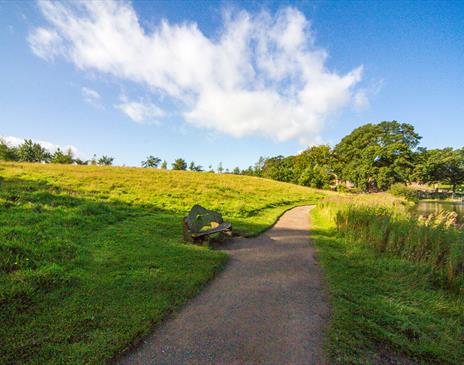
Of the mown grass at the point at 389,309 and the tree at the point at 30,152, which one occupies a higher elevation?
the tree at the point at 30,152

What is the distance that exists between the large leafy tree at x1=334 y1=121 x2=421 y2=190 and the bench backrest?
4239cm

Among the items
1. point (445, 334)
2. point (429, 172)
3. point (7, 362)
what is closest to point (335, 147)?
point (429, 172)

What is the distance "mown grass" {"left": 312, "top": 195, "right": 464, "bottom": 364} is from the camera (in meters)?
2.83

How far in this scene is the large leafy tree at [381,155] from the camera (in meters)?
37.9

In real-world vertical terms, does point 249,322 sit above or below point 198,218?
below

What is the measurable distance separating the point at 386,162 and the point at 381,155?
2.44m

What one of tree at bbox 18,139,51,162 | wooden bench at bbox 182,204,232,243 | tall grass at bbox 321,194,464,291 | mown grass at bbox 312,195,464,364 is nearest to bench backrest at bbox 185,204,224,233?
wooden bench at bbox 182,204,232,243

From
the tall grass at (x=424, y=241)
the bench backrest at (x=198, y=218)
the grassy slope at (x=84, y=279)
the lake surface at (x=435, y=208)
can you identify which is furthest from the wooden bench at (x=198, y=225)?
the lake surface at (x=435, y=208)

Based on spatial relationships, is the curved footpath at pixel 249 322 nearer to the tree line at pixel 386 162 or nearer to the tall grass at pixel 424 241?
the tall grass at pixel 424 241

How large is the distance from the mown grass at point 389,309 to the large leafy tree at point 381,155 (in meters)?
40.6

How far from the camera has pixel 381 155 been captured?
39312 mm

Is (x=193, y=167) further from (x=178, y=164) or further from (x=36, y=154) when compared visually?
(x=36, y=154)

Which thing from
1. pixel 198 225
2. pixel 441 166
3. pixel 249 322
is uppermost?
pixel 441 166

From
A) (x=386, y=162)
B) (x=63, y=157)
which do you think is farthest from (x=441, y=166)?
(x=63, y=157)
